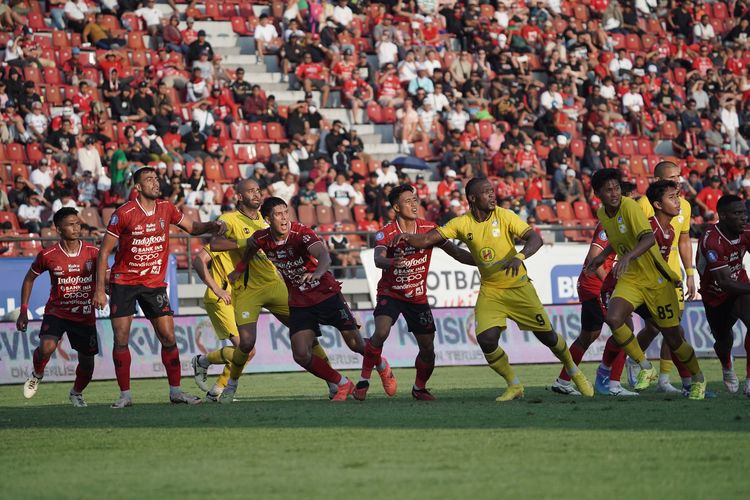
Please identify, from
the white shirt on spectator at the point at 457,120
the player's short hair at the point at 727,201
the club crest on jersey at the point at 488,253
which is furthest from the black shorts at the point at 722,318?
the white shirt on spectator at the point at 457,120

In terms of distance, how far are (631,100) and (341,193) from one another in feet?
36.0

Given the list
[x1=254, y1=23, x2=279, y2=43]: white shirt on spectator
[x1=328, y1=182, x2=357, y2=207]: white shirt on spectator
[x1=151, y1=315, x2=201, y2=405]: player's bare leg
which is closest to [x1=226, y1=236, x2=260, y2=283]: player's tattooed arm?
[x1=151, y1=315, x2=201, y2=405]: player's bare leg

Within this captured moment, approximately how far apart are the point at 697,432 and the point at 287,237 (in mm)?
5194

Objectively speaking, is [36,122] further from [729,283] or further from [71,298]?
[729,283]

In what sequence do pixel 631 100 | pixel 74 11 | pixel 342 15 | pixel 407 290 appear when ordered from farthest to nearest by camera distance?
1. pixel 631 100
2. pixel 342 15
3. pixel 74 11
4. pixel 407 290

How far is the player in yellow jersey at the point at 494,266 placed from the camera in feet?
39.7

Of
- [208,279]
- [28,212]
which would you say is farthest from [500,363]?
[28,212]

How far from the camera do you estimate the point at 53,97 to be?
86.1 ft

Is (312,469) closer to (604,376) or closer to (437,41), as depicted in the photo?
(604,376)

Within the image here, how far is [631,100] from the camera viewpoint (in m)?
33.2

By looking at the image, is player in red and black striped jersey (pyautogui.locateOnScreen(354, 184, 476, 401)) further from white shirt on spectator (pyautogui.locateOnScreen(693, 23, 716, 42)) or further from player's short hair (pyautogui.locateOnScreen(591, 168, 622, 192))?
white shirt on spectator (pyautogui.locateOnScreen(693, 23, 716, 42))

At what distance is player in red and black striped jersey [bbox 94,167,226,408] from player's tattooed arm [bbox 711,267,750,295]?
536cm

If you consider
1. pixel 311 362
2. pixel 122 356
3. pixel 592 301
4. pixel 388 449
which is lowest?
pixel 311 362

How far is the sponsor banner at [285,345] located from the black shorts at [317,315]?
6433 millimetres
